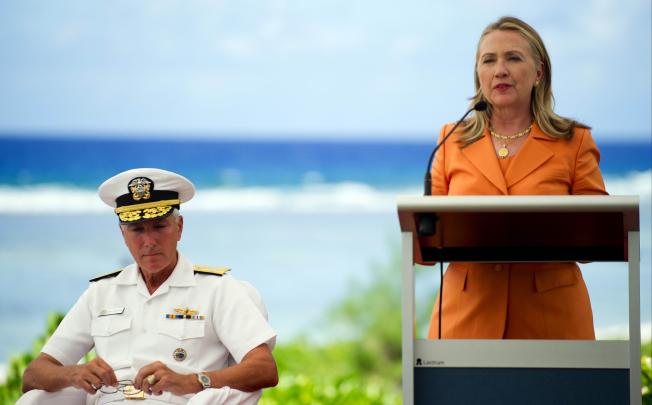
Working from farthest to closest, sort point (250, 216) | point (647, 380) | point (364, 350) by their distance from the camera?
point (250, 216) → point (364, 350) → point (647, 380)

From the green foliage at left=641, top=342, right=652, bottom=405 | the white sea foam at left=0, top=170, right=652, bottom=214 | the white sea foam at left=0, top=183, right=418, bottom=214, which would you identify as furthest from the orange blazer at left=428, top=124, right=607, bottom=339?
the white sea foam at left=0, top=183, right=418, bottom=214

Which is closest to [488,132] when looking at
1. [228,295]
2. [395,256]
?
[228,295]

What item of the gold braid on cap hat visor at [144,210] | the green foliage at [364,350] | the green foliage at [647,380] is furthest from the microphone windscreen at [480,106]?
the green foliage at [364,350]

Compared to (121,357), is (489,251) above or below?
above

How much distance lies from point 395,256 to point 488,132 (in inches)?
213

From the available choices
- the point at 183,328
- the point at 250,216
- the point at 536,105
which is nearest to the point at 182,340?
the point at 183,328

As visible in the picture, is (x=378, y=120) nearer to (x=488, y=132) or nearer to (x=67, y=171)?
(x=67, y=171)

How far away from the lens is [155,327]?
3055mm

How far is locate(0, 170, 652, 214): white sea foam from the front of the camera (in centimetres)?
1711

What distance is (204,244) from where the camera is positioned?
15586 mm

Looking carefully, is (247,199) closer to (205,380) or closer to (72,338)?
(72,338)

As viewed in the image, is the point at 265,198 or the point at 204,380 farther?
the point at 265,198

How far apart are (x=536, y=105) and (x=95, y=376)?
1419 millimetres

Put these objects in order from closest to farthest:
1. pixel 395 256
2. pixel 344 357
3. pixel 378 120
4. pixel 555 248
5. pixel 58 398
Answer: pixel 555 248 → pixel 58 398 → pixel 344 357 → pixel 395 256 → pixel 378 120
